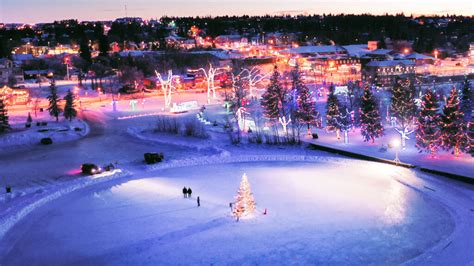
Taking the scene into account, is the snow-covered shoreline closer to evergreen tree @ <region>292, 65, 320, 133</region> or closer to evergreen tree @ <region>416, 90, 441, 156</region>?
evergreen tree @ <region>416, 90, 441, 156</region>

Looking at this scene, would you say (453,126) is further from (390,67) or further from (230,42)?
(230,42)

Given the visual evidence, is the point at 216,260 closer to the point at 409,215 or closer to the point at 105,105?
the point at 409,215

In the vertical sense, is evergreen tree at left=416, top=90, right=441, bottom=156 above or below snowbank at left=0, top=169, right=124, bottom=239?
above

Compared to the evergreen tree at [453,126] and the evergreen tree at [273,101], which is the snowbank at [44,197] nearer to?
the evergreen tree at [273,101]

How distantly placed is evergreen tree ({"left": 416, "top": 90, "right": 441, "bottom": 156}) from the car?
1504 cm

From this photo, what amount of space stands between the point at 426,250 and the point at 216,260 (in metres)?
5.74

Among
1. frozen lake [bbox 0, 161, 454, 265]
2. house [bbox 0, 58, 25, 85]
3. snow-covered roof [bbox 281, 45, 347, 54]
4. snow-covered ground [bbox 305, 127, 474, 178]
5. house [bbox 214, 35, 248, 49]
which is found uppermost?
house [bbox 214, 35, 248, 49]

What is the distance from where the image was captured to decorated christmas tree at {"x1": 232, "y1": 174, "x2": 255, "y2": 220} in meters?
16.2

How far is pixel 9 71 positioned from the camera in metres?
55.8

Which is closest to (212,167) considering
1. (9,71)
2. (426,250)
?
(426,250)

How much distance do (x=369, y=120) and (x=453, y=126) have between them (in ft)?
15.6

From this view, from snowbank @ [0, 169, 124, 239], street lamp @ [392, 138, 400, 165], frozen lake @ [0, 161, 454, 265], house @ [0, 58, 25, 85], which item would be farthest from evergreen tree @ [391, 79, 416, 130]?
house @ [0, 58, 25, 85]

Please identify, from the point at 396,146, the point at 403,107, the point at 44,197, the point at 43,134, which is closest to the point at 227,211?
the point at 44,197

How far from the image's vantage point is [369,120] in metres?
26.6
